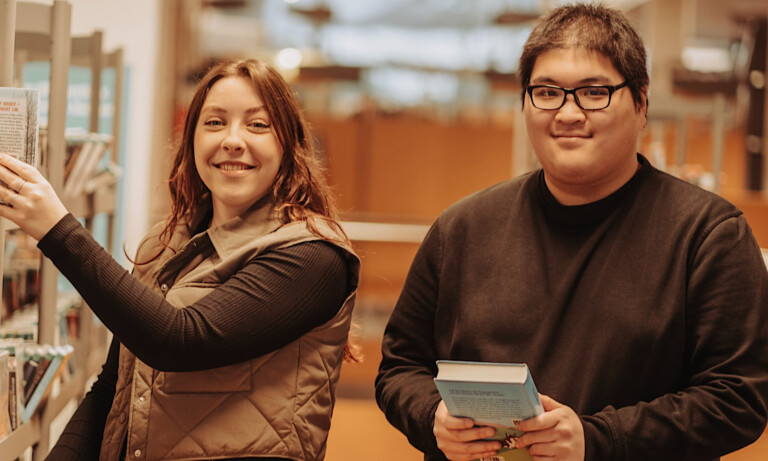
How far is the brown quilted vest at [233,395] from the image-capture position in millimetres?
1509

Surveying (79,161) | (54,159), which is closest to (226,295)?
(54,159)

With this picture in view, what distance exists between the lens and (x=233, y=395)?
5.02ft

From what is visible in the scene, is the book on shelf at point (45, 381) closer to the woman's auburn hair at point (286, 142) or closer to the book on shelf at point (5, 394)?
the book on shelf at point (5, 394)

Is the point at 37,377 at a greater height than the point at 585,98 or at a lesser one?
lesser

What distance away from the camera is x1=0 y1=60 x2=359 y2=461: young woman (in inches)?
55.5

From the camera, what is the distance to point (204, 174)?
1656 mm

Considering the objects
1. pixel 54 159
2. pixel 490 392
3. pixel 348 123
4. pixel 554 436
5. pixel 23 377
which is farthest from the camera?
pixel 348 123

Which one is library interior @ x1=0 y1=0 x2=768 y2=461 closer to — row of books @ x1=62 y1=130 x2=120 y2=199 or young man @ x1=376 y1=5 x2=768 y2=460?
row of books @ x1=62 y1=130 x2=120 y2=199

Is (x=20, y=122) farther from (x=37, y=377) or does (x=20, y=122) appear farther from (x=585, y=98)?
(x=585, y=98)

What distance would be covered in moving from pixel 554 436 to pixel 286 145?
75cm

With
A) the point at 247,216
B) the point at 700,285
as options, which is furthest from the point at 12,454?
the point at 700,285

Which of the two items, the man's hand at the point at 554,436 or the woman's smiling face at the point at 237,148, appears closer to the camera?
the man's hand at the point at 554,436

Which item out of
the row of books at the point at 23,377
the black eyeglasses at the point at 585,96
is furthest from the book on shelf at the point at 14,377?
the black eyeglasses at the point at 585,96

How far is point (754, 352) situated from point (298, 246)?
0.83m
